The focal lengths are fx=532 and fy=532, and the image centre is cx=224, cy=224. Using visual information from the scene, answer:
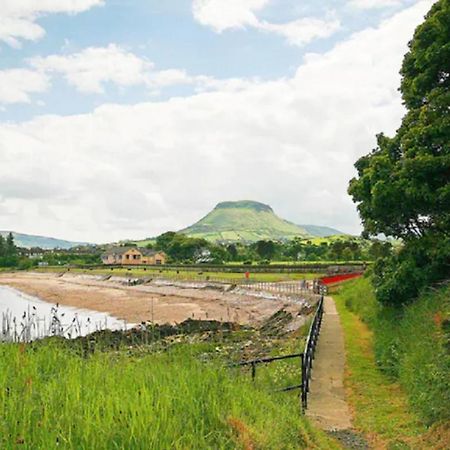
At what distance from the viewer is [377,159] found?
17.8 meters

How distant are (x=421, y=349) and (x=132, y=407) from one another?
852 cm

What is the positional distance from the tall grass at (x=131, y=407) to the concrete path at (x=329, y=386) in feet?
7.56

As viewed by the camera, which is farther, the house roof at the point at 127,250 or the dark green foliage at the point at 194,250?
the house roof at the point at 127,250

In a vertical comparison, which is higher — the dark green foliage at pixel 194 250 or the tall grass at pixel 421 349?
the dark green foliage at pixel 194 250

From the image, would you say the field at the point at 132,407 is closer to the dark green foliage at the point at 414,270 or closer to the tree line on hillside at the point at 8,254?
the dark green foliage at the point at 414,270

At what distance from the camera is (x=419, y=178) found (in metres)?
16.2

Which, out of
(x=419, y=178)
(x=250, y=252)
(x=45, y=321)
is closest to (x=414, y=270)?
(x=419, y=178)

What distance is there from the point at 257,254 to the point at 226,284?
5386 cm

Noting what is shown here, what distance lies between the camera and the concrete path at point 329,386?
32.8ft

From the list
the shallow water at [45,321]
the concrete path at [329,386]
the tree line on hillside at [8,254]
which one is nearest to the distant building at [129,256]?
the tree line on hillside at [8,254]

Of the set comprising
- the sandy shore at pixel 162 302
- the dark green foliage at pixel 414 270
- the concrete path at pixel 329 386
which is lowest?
the sandy shore at pixel 162 302

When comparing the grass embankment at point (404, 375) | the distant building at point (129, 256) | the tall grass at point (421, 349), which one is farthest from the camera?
the distant building at point (129, 256)

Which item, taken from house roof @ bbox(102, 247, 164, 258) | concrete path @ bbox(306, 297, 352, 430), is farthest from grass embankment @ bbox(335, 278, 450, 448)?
house roof @ bbox(102, 247, 164, 258)

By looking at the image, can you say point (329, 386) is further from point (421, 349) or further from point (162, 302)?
point (162, 302)
